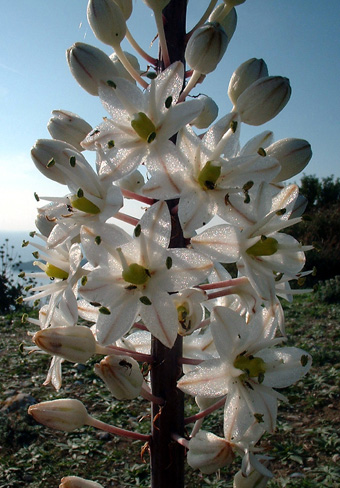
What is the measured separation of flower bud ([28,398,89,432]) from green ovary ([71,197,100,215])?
0.70 metres

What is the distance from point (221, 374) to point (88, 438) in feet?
11.0

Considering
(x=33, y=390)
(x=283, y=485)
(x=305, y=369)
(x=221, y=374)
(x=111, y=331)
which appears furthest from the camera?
(x=33, y=390)

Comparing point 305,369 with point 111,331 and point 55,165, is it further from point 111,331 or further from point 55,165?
point 55,165

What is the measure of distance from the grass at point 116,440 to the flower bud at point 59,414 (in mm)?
1484

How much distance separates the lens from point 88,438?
14.3ft

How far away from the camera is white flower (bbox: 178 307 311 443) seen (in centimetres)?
146

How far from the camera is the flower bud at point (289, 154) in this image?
5.65ft

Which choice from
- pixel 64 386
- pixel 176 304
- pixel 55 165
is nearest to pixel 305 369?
pixel 176 304

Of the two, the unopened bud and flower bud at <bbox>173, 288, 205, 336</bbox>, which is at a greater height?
the unopened bud

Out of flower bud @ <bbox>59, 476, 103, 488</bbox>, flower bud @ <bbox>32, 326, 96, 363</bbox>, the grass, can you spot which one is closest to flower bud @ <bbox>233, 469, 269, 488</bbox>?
flower bud @ <bbox>59, 476, 103, 488</bbox>

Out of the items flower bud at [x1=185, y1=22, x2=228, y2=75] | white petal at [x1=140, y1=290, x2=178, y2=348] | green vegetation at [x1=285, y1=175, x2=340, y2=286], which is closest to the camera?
white petal at [x1=140, y1=290, x2=178, y2=348]

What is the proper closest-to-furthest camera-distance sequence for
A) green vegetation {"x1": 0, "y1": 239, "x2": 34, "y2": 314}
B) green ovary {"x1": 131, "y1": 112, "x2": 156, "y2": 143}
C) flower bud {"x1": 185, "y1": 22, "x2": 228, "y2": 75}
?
green ovary {"x1": 131, "y1": 112, "x2": 156, "y2": 143} → flower bud {"x1": 185, "y1": 22, "x2": 228, "y2": 75} → green vegetation {"x1": 0, "y1": 239, "x2": 34, "y2": 314}

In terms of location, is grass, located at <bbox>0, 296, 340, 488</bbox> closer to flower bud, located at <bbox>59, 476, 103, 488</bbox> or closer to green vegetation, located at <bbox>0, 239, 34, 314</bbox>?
flower bud, located at <bbox>59, 476, 103, 488</bbox>

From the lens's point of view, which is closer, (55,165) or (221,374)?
(221,374)
